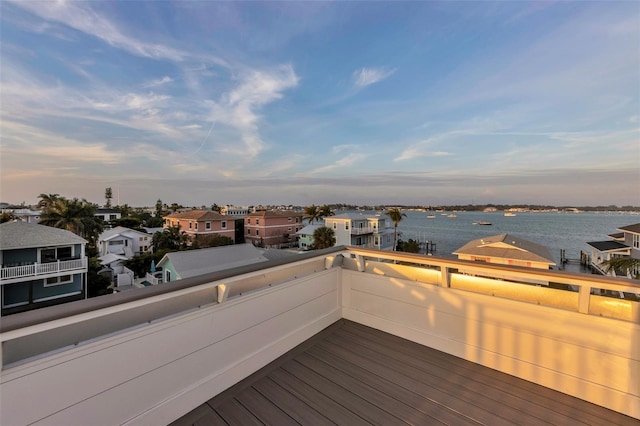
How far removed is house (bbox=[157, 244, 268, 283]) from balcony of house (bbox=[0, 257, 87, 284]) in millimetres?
3087

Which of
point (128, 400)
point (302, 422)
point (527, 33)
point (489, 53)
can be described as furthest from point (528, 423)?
point (489, 53)

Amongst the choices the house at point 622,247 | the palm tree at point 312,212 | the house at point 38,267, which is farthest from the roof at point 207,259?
the palm tree at point 312,212

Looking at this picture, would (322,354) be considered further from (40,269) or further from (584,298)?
(40,269)

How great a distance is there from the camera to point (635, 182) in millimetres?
9758

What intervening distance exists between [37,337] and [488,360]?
258 centimetres

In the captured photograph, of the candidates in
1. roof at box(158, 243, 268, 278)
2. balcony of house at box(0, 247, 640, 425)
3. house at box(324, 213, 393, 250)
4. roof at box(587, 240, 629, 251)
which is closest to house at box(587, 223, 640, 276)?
roof at box(587, 240, 629, 251)

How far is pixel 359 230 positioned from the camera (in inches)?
955

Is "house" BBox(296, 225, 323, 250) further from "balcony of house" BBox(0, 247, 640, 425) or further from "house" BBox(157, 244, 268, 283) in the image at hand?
"balcony of house" BBox(0, 247, 640, 425)

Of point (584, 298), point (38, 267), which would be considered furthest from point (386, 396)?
point (38, 267)

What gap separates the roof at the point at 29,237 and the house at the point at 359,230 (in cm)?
1804

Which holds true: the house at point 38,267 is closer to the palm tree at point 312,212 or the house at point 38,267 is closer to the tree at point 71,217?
the tree at point 71,217

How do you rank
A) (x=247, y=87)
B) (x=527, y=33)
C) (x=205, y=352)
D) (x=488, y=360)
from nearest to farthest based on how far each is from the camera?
(x=205, y=352), (x=488, y=360), (x=527, y=33), (x=247, y=87)

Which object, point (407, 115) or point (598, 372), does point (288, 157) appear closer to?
point (407, 115)

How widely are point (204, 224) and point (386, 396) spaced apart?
26446mm
